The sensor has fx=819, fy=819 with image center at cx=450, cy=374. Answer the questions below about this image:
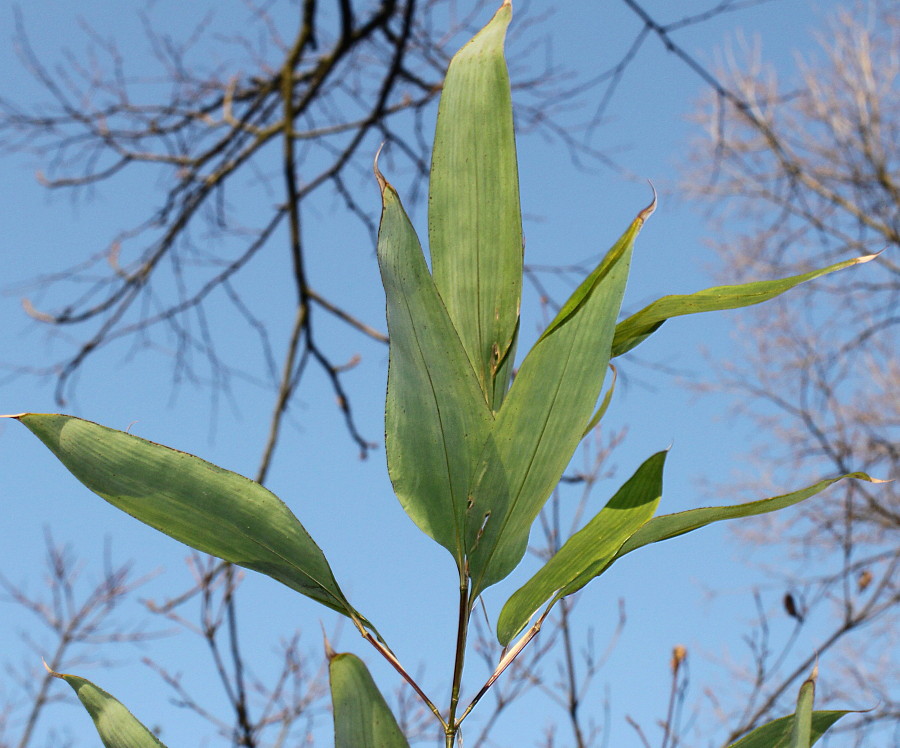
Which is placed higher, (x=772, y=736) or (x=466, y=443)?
(x=466, y=443)

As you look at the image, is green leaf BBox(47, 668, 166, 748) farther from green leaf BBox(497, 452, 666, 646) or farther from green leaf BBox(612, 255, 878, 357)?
green leaf BBox(612, 255, 878, 357)

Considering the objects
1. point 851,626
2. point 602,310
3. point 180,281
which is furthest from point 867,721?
point 602,310

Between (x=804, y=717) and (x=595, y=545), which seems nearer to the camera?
(x=804, y=717)

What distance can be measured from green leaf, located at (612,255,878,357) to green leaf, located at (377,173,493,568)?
0.12 meters

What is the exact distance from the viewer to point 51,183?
2523 mm

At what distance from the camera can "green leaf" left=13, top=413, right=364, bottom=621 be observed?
0.39 m

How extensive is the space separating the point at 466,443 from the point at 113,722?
225mm

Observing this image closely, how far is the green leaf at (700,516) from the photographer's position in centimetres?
43

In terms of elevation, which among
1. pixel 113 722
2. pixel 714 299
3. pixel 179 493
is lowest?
pixel 113 722

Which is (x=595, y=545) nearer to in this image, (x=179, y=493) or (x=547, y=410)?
(x=547, y=410)

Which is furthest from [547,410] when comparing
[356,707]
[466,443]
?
[356,707]

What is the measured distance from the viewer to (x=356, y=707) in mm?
382

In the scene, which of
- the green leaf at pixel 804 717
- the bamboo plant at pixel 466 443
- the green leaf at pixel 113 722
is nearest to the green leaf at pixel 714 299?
the bamboo plant at pixel 466 443

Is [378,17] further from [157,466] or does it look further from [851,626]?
[157,466]
